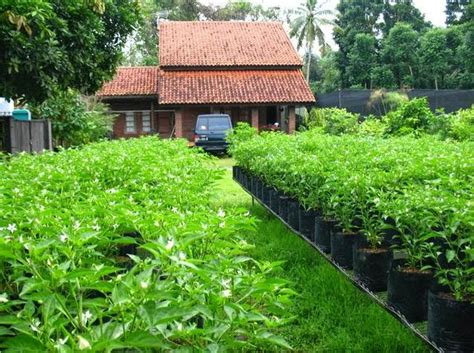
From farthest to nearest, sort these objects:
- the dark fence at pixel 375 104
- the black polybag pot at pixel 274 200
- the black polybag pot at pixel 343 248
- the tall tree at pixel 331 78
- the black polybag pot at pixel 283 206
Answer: the tall tree at pixel 331 78 < the dark fence at pixel 375 104 < the black polybag pot at pixel 274 200 < the black polybag pot at pixel 283 206 < the black polybag pot at pixel 343 248

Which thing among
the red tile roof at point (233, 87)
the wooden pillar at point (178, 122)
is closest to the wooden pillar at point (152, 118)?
the red tile roof at point (233, 87)

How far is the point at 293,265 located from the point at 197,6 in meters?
36.3

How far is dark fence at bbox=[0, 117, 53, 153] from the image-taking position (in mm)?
11914

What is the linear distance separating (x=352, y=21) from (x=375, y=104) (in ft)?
70.8

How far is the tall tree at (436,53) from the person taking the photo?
116 feet

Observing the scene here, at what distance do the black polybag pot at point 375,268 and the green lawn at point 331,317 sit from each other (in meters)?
0.37

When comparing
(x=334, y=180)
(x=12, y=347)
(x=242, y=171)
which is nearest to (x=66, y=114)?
(x=242, y=171)

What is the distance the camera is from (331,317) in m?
4.34

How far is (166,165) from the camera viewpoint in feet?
15.5

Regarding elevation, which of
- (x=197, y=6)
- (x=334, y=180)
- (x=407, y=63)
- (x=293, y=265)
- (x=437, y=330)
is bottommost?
(x=293, y=265)

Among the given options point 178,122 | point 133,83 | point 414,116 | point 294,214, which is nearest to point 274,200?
point 294,214

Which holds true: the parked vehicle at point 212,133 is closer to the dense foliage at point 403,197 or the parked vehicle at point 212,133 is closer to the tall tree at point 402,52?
the dense foliage at point 403,197

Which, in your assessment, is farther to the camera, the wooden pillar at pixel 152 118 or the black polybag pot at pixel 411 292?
the wooden pillar at pixel 152 118

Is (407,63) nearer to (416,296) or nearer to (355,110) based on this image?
(355,110)
